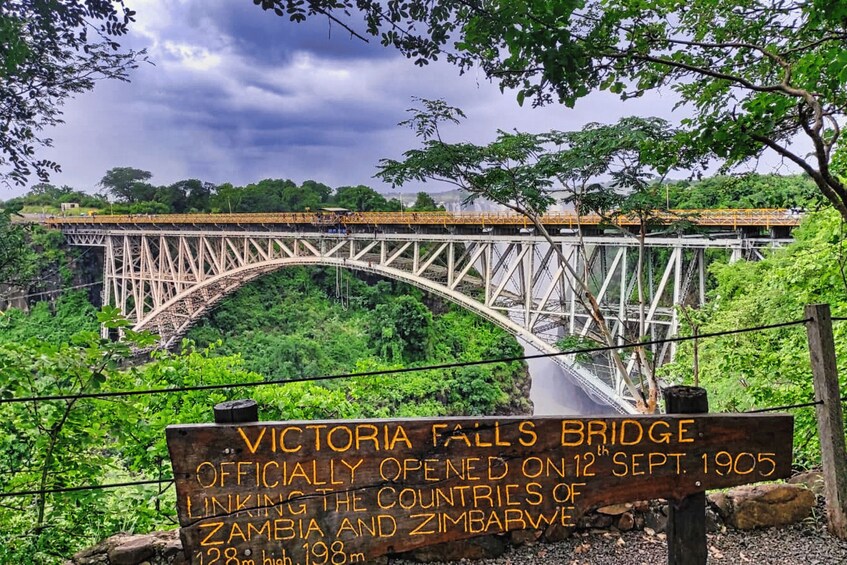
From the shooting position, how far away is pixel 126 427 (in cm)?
284

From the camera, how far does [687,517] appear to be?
1653mm

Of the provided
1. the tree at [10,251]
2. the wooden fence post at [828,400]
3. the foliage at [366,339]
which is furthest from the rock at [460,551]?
the foliage at [366,339]

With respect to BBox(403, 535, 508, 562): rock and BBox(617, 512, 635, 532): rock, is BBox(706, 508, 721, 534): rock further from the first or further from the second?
BBox(403, 535, 508, 562): rock

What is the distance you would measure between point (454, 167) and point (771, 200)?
6.59 metres

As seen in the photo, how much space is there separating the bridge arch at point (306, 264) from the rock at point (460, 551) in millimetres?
6489

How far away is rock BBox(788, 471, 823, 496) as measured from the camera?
7.66 feet

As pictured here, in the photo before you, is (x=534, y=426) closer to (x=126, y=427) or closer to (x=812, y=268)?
(x=126, y=427)

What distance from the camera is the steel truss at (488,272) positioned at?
8.27m

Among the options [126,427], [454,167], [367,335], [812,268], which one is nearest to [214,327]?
[367,335]

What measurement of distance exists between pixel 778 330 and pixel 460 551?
18.5 ft

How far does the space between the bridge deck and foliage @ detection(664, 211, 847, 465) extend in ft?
2.59

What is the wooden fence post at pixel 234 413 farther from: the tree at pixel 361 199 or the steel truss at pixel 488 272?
the tree at pixel 361 199

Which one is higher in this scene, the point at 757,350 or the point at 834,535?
the point at 757,350

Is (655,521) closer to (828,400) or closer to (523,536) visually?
(523,536)
